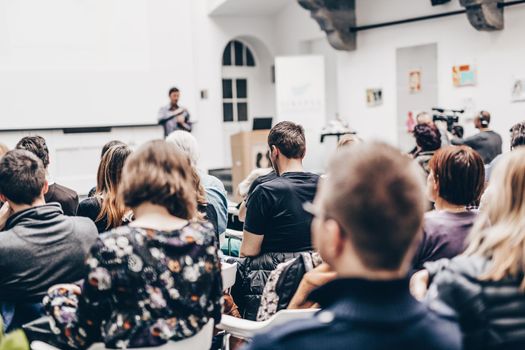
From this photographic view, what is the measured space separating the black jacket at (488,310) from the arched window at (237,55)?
1039 cm

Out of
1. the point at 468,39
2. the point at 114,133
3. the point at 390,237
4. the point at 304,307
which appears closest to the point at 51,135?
the point at 114,133

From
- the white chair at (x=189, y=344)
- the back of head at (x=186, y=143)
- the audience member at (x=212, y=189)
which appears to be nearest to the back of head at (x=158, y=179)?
the white chair at (x=189, y=344)

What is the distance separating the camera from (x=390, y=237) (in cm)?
112

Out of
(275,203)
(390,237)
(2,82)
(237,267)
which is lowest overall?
(237,267)

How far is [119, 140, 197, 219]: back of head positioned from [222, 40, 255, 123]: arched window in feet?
31.9

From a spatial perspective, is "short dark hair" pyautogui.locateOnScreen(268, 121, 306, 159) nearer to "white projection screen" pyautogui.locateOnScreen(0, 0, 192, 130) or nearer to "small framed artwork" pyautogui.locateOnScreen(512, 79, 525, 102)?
"small framed artwork" pyautogui.locateOnScreen(512, 79, 525, 102)

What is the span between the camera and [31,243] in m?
2.40

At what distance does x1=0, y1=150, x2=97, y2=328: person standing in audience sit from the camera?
238 centimetres

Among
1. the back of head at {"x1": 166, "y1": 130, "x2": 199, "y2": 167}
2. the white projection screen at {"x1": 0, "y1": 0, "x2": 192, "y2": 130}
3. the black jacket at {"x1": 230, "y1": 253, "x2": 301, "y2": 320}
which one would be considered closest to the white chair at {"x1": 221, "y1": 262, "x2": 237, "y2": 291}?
the black jacket at {"x1": 230, "y1": 253, "x2": 301, "y2": 320}

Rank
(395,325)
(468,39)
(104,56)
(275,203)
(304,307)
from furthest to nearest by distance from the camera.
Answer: (104,56), (468,39), (275,203), (304,307), (395,325)

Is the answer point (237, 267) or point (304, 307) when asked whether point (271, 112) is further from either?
point (304, 307)

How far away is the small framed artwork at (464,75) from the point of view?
324 inches

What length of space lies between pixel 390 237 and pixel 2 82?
899 cm

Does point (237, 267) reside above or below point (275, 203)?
below
